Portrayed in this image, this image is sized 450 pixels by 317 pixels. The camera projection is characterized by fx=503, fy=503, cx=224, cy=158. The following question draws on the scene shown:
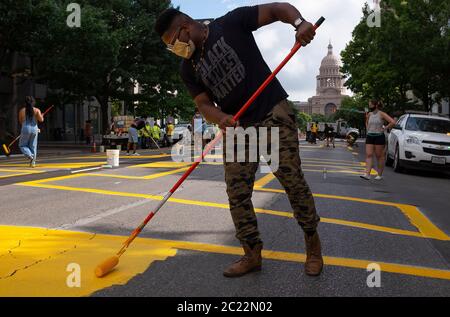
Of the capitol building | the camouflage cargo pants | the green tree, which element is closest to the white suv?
the camouflage cargo pants

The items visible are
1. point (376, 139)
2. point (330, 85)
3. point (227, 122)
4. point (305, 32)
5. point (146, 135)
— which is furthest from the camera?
point (330, 85)

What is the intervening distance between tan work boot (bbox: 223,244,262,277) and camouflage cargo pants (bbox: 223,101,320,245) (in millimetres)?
61

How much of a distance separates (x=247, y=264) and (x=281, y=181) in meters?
0.62

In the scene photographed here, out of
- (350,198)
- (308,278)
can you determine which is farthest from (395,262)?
(350,198)

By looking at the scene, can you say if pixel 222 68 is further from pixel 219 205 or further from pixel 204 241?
pixel 219 205

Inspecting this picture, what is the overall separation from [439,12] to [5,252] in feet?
78.0

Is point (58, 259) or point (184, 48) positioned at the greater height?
point (184, 48)

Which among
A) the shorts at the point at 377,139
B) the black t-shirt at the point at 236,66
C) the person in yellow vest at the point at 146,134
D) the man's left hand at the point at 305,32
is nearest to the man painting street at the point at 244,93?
the black t-shirt at the point at 236,66

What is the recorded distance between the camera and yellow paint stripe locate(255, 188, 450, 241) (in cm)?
507

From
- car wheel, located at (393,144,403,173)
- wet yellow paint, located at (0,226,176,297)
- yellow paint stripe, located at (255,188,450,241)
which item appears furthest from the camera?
car wheel, located at (393,144,403,173)

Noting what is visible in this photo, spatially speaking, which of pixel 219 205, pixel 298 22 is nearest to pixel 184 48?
pixel 298 22

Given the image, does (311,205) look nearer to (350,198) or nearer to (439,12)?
(350,198)

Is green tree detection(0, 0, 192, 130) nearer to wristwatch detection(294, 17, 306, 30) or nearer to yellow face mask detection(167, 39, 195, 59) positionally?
yellow face mask detection(167, 39, 195, 59)

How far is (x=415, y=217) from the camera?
19.9 feet
